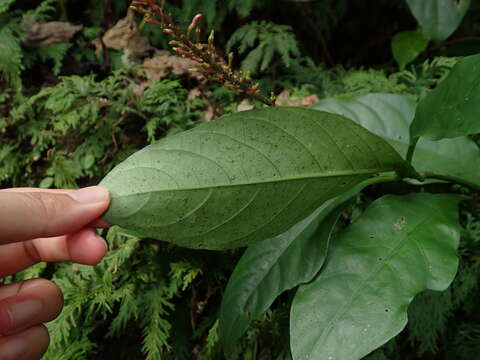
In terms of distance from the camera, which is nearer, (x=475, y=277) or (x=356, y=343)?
(x=356, y=343)

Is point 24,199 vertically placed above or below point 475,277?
above

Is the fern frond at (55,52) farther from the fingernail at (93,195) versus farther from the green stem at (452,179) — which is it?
the green stem at (452,179)

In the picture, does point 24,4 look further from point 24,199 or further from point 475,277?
point 475,277

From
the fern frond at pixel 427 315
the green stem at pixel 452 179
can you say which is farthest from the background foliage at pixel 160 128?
the green stem at pixel 452 179

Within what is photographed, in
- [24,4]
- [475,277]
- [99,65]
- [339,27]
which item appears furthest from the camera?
[339,27]

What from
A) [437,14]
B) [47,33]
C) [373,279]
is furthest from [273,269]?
[47,33]

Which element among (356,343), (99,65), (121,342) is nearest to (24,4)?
(99,65)

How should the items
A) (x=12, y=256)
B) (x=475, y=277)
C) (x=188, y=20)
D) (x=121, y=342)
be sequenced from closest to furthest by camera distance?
(x=12, y=256) → (x=475, y=277) → (x=121, y=342) → (x=188, y=20)
